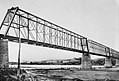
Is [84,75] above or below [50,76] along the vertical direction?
below

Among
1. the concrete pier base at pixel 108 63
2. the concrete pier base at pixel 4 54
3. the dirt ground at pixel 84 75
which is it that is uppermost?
the concrete pier base at pixel 4 54

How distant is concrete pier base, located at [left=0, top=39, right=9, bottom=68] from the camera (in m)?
26.1

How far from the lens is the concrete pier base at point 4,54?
26078 mm

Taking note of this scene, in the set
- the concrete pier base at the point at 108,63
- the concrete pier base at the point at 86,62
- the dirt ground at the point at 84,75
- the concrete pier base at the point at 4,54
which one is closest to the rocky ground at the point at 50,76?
the dirt ground at the point at 84,75

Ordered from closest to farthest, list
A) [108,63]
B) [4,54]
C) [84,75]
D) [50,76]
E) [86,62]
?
[50,76]
[4,54]
[84,75]
[86,62]
[108,63]

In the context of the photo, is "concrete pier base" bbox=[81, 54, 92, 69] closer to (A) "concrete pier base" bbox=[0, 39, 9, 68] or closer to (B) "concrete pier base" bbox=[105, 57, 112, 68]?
(B) "concrete pier base" bbox=[105, 57, 112, 68]

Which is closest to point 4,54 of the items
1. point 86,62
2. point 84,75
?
point 84,75

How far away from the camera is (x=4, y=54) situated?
87.0 feet

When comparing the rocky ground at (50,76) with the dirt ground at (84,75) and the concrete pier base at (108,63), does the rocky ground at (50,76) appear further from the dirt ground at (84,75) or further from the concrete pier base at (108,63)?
the concrete pier base at (108,63)

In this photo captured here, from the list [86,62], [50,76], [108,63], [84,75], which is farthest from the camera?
[108,63]

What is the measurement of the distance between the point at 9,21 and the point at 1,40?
4545 mm

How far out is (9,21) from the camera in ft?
99.3

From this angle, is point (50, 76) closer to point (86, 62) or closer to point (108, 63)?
point (86, 62)

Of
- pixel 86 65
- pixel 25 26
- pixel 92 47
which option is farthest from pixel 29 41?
pixel 92 47
